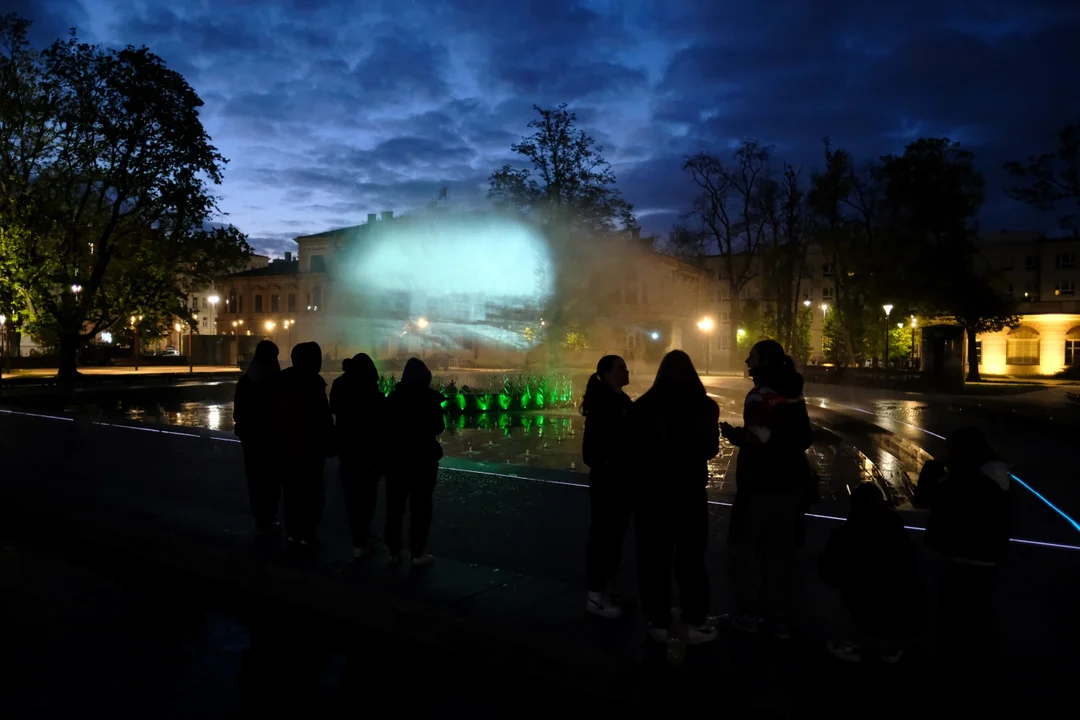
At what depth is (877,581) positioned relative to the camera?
3.76 meters

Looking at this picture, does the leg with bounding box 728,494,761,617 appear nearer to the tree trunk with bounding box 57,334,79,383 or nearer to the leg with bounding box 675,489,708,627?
the leg with bounding box 675,489,708,627

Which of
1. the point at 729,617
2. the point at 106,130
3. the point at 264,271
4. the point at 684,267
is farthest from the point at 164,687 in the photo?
the point at 264,271

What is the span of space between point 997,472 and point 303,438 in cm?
439

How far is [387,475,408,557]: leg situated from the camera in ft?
17.7

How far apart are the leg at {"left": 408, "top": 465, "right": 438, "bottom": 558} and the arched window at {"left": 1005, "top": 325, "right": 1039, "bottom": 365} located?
5401cm

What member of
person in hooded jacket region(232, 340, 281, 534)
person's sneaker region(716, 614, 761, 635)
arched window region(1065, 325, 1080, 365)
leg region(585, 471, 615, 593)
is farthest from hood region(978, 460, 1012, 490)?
arched window region(1065, 325, 1080, 365)

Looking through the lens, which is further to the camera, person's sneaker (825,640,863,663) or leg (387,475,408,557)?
leg (387,475,408,557)

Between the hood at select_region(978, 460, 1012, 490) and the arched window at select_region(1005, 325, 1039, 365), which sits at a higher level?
the arched window at select_region(1005, 325, 1039, 365)

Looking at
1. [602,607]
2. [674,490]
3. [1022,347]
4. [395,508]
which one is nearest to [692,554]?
[674,490]

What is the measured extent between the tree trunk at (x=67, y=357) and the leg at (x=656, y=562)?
28.9m

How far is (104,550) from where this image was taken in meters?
6.80

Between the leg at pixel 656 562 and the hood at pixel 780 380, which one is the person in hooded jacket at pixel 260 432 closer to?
the leg at pixel 656 562

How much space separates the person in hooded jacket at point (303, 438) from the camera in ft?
18.9

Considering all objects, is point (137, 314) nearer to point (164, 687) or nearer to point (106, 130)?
point (106, 130)
